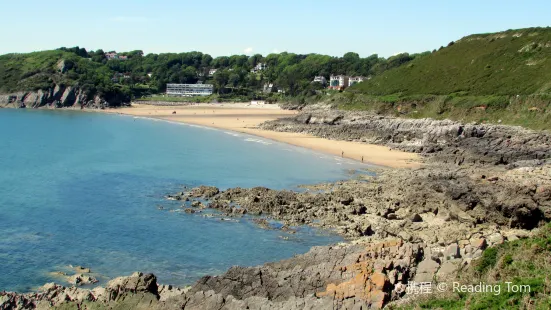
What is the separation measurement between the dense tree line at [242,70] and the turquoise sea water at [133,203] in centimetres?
7867

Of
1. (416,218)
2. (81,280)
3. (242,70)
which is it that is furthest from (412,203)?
(242,70)

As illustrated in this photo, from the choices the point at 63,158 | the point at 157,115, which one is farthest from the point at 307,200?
the point at 157,115

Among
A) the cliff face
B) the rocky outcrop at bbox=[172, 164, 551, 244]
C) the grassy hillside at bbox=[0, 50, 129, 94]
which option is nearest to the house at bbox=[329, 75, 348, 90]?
the grassy hillside at bbox=[0, 50, 129, 94]

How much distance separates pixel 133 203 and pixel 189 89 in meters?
131

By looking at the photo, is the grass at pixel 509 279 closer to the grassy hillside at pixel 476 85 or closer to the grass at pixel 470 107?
the grass at pixel 470 107

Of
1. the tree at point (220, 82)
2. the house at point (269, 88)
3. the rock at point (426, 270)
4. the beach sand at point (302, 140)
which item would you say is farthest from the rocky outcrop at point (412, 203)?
the tree at point (220, 82)

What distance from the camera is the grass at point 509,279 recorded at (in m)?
10.8

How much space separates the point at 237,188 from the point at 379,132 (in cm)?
3021

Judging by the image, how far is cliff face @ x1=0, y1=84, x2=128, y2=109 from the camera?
12369 centimetres

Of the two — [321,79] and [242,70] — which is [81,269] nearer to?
[321,79]

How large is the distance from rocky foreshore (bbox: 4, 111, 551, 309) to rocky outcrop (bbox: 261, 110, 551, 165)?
163 millimetres

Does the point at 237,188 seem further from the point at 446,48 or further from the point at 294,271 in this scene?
the point at 446,48

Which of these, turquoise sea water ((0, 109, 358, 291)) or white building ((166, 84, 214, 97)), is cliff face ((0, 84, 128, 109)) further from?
turquoise sea water ((0, 109, 358, 291))

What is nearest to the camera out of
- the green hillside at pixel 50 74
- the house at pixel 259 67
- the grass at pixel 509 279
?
the grass at pixel 509 279
